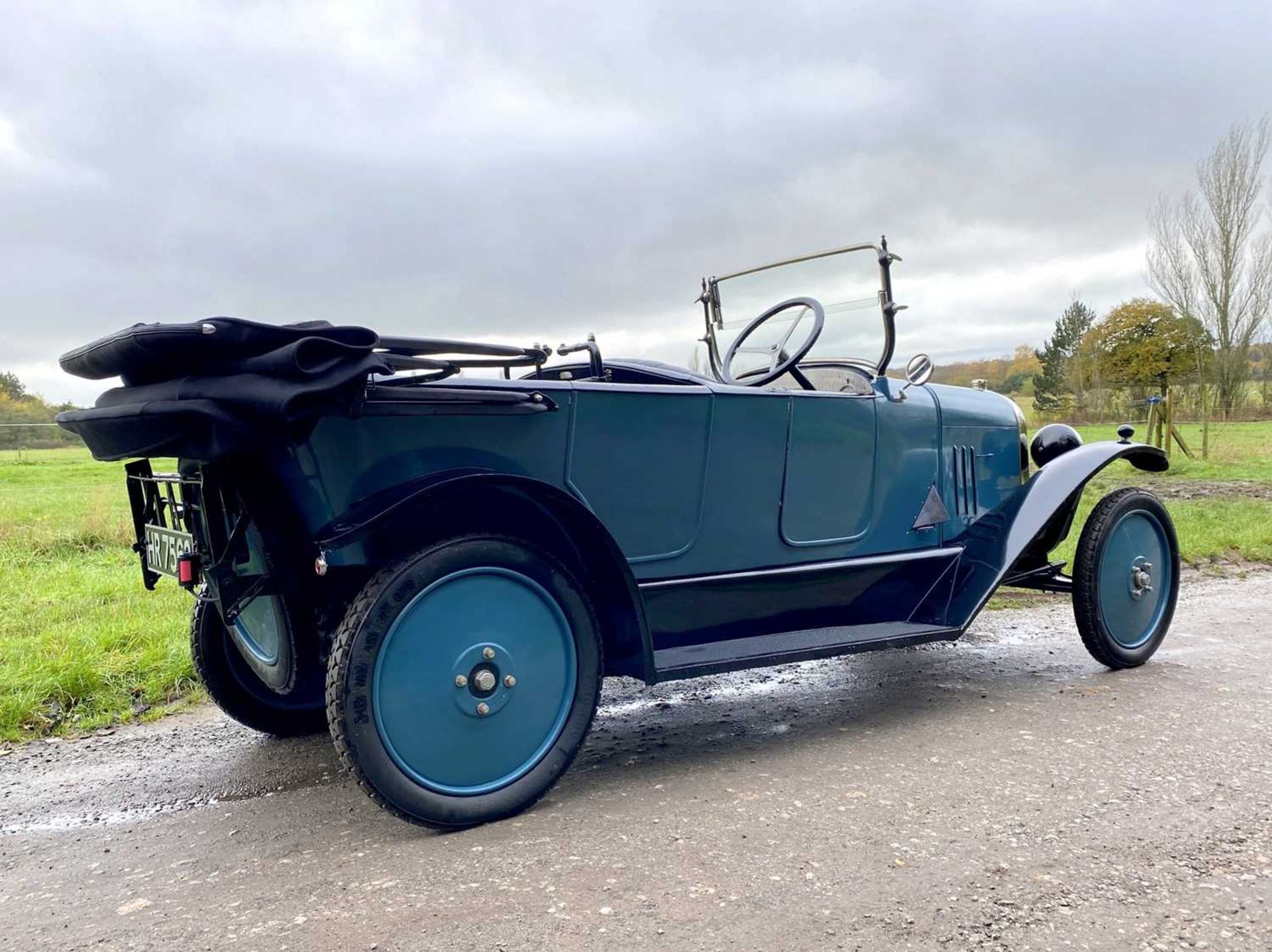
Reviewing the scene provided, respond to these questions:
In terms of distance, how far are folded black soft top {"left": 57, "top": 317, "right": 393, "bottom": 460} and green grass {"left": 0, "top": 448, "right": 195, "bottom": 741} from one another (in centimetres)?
125

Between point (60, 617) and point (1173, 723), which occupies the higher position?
point (60, 617)

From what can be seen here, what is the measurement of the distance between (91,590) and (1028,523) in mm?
5469

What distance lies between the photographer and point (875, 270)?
3.99 meters

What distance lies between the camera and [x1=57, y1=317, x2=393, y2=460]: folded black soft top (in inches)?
88.7

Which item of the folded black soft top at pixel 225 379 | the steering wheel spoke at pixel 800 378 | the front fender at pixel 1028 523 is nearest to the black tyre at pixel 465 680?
the folded black soft top at pixel 225 379

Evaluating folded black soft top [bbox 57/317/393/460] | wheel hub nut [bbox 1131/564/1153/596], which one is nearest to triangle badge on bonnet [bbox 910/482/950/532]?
wheel hub nut [bbox 1131/564/1153/596]

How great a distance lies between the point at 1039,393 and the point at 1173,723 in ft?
153

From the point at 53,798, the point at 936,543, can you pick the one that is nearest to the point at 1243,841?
the point at 936,543

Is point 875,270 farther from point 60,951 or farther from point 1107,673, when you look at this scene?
point 60,951

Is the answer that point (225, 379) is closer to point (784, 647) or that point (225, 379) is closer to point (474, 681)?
point (474, 681)

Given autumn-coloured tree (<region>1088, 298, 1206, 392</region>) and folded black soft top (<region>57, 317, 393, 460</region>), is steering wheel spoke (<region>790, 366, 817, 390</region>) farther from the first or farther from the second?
autumn-coloured tree (<region>1088, 298, 1206, 392</region>)

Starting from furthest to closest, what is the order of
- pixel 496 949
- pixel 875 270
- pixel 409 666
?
1. pixel 875 270
2. pixel 409 666
3. pixel 496 949

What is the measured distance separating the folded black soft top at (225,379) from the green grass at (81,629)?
49.2 inches

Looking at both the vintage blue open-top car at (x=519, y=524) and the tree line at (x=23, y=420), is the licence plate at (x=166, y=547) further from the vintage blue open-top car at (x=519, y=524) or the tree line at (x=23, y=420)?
the tree line at (x=23, y=420)
